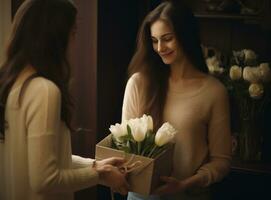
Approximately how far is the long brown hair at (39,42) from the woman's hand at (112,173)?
0.78ft

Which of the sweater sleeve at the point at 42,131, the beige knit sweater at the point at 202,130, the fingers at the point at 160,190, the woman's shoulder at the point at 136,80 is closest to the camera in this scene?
the sweater sleeve at the point at 42,131

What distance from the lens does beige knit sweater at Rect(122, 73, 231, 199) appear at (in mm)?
1847

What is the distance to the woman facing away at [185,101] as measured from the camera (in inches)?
72.8

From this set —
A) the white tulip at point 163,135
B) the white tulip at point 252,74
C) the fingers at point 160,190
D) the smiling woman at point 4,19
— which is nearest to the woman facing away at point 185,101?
the fingers at point 160,190

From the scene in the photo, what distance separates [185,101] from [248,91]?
0.58 meters

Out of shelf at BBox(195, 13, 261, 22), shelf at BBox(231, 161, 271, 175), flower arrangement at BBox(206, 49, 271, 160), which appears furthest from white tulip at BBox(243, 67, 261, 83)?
shelf at BBox(231, 161, 271, 175)

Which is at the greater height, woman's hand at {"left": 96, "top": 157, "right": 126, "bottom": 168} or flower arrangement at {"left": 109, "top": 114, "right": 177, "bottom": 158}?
flower arrangement at {"left": 109, "top": 114, "right": 177, "bottom": 158}

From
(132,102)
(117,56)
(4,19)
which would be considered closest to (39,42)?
(132,102)

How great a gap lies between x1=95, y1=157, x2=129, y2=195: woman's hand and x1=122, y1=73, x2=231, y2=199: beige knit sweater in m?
0.31

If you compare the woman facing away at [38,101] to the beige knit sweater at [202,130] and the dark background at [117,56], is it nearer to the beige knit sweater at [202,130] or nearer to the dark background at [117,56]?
the beige knit sweater at [202,130]

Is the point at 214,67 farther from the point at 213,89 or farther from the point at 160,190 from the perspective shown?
the point at 160,190

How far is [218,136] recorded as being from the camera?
1863mm

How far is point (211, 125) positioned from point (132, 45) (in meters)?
1.01

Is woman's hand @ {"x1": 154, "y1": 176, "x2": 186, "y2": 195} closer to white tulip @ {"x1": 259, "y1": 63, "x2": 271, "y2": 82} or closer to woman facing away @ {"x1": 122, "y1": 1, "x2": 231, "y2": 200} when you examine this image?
woman facing away @ {"x1": 122, "y1": 1, "x2": 231, "y2": 200}
